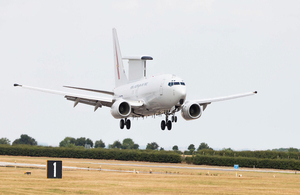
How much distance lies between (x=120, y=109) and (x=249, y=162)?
52.0m

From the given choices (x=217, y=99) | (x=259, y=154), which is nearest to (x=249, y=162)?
(x=259, y=154)

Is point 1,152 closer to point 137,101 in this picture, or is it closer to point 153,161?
point 153,161

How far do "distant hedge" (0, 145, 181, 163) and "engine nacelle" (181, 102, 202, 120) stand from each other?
53753 millimetres

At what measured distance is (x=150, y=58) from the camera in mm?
76062

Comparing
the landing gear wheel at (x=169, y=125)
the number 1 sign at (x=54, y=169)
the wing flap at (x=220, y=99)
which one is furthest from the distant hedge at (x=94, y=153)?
the number 1 sign at (x=54, y=169)

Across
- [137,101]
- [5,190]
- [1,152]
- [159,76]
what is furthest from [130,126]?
[1,152]

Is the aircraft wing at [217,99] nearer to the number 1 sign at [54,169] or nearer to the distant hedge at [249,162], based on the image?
the number 1 sign at [54,169]

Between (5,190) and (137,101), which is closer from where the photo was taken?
(5,190)

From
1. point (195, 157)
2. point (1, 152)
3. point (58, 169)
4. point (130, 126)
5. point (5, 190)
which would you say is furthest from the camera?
point (1, 152)

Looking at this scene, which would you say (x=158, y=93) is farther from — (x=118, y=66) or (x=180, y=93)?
(x=118, y=66)

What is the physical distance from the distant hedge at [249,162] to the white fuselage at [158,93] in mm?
47852

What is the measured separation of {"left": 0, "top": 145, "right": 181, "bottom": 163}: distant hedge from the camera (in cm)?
11706

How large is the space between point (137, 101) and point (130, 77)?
1352 centimetres

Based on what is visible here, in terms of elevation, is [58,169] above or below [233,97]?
below
